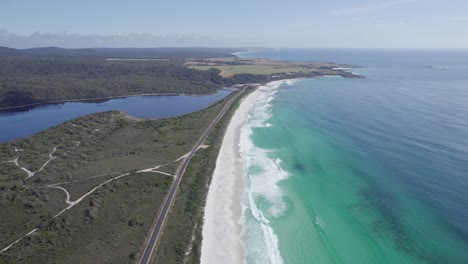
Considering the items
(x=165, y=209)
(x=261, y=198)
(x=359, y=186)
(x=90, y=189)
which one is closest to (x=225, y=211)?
(x=261, y=198)

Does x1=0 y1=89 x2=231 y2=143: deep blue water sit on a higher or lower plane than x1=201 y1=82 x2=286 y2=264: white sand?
higher

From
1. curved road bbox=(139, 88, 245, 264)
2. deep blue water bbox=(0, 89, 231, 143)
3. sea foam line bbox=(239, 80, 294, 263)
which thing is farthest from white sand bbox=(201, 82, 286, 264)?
deep blue water bbox=(0, 89, 231, 143)

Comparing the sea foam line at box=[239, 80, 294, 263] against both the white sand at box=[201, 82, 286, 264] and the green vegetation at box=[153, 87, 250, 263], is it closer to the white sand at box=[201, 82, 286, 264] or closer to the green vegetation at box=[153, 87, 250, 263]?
the white sand at box=[201, 82, 286, 264]

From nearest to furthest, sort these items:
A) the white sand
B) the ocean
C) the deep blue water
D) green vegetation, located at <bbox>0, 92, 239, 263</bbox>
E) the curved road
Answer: the curved road, green vegetation, located at <bbox>0, 92, 239, 263</bbox>, the white sand, the ocean, the deep blue water

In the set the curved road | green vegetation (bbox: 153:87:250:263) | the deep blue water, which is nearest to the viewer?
the curved road

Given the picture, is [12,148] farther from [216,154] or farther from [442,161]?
[442,161]

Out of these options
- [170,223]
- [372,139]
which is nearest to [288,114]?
[372,139]
